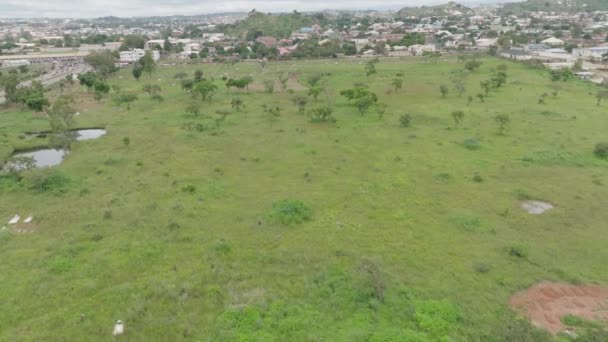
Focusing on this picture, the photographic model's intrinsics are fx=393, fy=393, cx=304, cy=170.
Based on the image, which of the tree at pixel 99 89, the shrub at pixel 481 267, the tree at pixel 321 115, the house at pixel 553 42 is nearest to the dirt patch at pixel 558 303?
the shrub at pixel 481 267

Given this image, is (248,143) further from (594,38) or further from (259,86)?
(594,38)

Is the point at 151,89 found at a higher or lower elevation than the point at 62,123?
higher

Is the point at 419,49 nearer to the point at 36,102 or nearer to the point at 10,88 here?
the point at 36,102

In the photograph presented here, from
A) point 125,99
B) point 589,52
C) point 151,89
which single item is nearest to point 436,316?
point 125,99

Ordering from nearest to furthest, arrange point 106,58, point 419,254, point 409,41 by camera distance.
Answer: point 419,254
point 106,58
point 409,41

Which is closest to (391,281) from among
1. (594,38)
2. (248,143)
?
(248,143)

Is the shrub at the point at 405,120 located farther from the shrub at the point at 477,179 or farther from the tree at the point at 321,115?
the shrub at the point at 477,179
